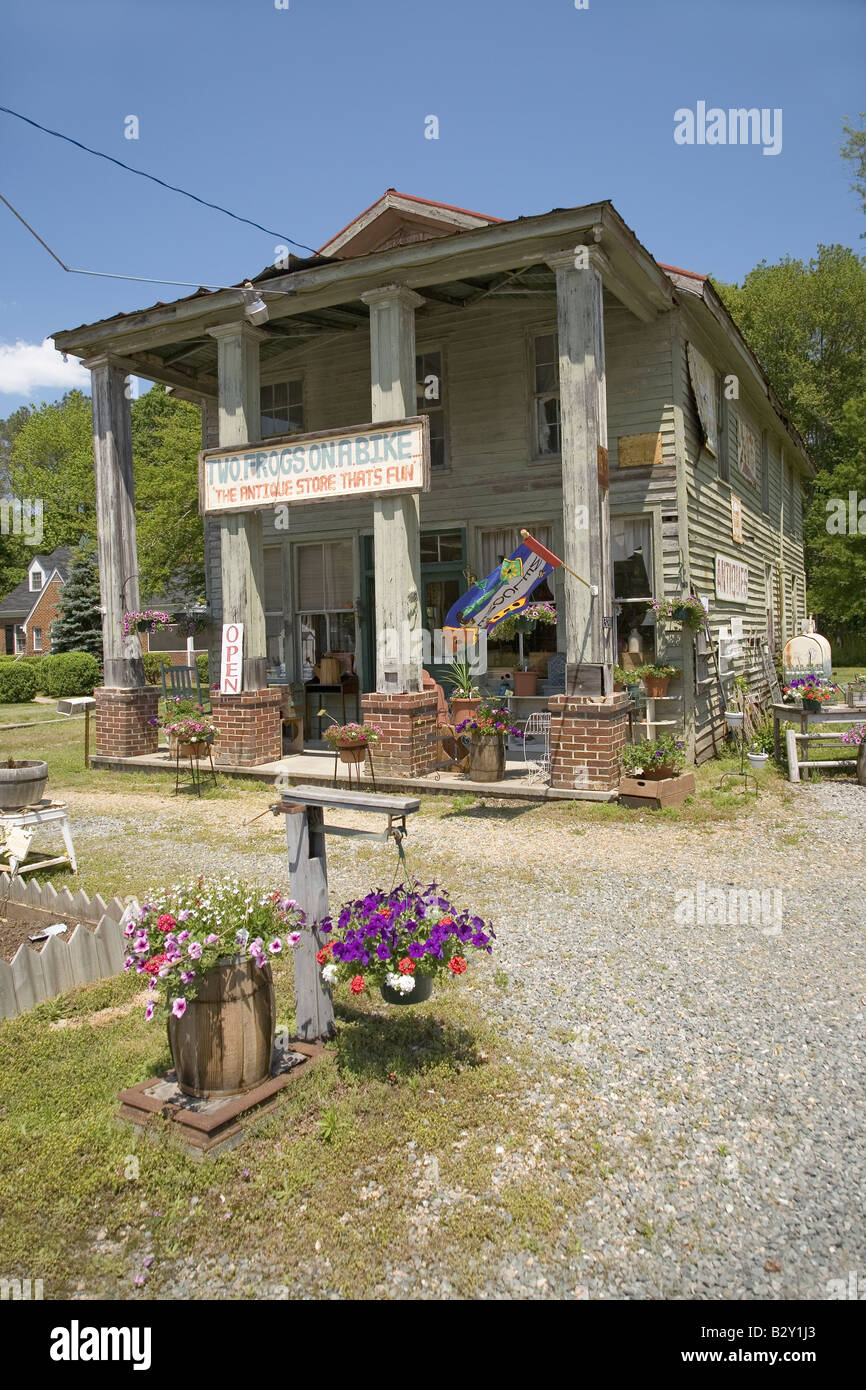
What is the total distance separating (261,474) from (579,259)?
4.62m

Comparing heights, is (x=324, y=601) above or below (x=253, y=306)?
below

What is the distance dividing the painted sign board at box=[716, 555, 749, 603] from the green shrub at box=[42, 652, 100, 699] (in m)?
23.2

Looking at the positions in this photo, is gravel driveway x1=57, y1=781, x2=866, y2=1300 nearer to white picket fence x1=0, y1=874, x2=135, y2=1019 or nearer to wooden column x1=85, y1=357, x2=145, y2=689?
white picket fence x1=0, y1=874, x2=135, y2=1019

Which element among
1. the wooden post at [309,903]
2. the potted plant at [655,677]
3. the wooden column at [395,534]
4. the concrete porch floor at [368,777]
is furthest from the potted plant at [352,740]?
the wooden post at [309,903]

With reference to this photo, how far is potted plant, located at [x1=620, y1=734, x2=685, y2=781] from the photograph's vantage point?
8.98 m

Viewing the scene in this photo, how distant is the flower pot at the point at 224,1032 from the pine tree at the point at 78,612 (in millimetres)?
33239

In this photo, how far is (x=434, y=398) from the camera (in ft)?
Answer: 43.9

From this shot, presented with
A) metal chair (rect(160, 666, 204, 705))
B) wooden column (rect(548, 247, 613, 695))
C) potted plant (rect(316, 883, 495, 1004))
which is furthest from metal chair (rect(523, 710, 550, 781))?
potted plant (rect(316, 883, 495, 1004))

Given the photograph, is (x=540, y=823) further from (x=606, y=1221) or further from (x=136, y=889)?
(x=606, y=1221)

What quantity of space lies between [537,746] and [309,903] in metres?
8.89

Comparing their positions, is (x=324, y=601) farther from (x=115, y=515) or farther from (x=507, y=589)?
(x=507, y=589)

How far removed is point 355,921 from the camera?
3.88 metres

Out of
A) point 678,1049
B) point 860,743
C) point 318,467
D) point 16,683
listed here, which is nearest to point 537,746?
point 860,743

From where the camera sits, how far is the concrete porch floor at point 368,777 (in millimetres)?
9492
